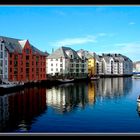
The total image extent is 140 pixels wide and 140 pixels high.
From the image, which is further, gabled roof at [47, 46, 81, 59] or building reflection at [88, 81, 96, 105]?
building reflection at [88, 81, 96, 105]

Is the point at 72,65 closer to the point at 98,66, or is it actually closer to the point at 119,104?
the point at 98,66

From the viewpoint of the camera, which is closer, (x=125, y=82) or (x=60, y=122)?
(x=60, y=122)

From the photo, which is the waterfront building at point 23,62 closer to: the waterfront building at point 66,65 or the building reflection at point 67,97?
the waterfront building at point 66,65

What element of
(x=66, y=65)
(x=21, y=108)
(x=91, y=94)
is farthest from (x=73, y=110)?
(x=21, y=108)

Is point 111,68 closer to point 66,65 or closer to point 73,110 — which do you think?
point 66,65

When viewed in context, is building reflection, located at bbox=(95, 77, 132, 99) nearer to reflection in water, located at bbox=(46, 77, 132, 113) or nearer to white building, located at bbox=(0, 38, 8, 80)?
reflection in water, located at bbox=(46, 77, 132, 113)

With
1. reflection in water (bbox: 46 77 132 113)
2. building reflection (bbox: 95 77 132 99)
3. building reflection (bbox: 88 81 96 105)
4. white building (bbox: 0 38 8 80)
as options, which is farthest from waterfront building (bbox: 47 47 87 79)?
white building (bbox: 0 38 8 80)

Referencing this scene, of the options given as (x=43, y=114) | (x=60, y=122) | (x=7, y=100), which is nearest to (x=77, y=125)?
(x=60, y=122)
